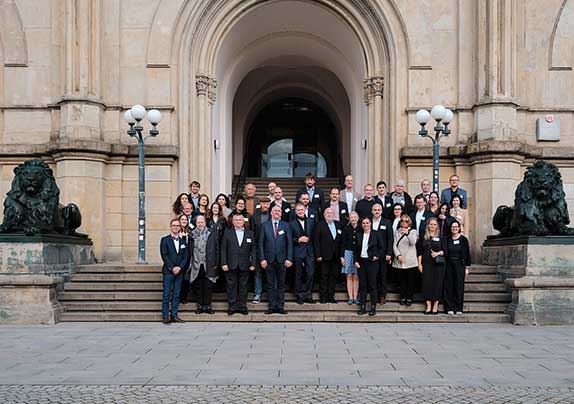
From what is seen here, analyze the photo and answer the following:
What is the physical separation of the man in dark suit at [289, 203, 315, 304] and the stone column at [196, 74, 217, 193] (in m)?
6.03

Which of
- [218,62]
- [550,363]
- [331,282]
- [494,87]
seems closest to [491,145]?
[494,87]

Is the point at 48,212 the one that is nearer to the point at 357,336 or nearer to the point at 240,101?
the point at 357,336

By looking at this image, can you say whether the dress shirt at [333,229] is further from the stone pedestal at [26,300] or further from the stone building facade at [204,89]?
the stone building facade at [204,89]

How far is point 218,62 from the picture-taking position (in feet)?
65.1

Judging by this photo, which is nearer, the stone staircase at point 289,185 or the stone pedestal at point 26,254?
the stone pedestal at point 26,254

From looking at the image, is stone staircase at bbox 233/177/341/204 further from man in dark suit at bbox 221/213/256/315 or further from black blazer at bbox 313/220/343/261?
man in dark suit at bbox 221/213/256/315

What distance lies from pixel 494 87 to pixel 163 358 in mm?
11632

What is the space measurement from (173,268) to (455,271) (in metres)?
4.80

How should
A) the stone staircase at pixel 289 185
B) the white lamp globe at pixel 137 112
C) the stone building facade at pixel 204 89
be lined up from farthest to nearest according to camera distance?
the stone staircase at pixel 289 185 → the stone building facade at pixel 204 89 → the white lamp globe at pixel 137 112

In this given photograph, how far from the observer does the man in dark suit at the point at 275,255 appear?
41.4ft

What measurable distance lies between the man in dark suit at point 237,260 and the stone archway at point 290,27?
5.69 meters

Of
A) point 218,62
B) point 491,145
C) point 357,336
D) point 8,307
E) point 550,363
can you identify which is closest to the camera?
point 550,363

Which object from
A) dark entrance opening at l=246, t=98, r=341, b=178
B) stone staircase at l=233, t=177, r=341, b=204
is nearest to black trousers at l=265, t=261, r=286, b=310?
stone staircase at l=233, t=177, r=341, b=204

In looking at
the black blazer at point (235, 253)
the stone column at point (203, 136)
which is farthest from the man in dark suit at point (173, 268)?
the stone column at point (203, 136)
